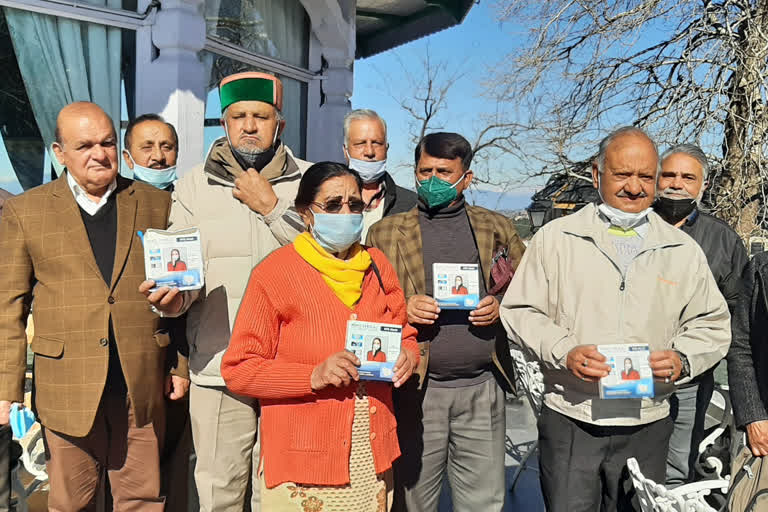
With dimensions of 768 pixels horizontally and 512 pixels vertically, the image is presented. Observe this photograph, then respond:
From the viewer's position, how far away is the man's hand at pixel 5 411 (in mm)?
2523

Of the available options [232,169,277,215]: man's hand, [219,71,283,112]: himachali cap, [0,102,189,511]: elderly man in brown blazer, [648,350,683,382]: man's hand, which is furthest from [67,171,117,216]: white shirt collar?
[648,350,683,382]: man's hand

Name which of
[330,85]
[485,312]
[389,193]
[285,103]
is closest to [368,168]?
[389,193]

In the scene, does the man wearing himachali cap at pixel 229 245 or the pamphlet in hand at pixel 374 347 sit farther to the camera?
the man wearing himachali cap at pixel 229 245

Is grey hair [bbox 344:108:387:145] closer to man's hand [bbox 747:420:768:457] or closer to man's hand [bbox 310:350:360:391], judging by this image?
man's hand [bbox 310:350:360:391]

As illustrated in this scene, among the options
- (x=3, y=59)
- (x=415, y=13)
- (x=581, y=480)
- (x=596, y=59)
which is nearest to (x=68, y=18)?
(x=3, y=59)

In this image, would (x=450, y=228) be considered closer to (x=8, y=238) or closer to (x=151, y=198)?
(x=151, y=198)

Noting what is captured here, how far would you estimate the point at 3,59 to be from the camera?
4.94 metres

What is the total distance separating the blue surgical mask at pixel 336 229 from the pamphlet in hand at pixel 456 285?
1.65 ft

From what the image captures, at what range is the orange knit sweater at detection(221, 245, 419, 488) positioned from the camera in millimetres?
2199

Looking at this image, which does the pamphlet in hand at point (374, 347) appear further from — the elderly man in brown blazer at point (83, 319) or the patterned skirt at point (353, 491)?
the elderly man in brown blazer at point (83, 319)

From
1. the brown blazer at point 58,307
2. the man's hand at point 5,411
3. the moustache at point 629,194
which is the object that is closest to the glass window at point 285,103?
the brown blazer at point 58,307

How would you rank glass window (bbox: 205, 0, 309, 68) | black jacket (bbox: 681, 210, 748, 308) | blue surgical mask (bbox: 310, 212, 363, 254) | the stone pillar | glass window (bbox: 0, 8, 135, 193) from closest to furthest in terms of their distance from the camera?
1. blue surgical mask (bbox: 310, 212, 363, 254)
2. black jacket (bbox: 681, 210, 748, 308)
3. glass window (bbox: 0, 8, 135, 193)
4. the stone pillar
5. glass window (bbox: 205, 0, 309, 68)

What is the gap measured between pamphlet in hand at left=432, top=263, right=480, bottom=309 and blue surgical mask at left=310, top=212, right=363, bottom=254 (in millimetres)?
502

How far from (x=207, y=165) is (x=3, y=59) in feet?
10.5
